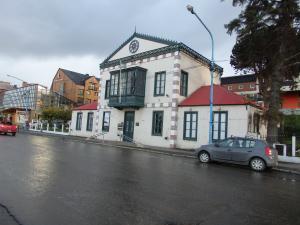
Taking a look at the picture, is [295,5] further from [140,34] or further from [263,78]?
[140,34]

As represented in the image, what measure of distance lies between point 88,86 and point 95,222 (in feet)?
219

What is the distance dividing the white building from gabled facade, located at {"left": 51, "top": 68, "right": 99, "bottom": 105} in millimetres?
40097

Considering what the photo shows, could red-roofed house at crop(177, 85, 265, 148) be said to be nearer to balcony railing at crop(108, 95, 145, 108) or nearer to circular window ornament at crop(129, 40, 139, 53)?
balcony railing at crop(108, 95, 145, 108)

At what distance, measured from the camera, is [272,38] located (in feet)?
58.3

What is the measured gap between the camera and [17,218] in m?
4.89

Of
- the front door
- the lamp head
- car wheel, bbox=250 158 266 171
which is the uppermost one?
the lamp head

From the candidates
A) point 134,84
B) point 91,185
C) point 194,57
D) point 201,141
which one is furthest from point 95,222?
point 194,57

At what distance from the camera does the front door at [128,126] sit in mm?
26688

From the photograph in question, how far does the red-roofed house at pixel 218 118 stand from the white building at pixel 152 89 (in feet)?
0.40

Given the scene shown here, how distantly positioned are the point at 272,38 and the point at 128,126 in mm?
14405

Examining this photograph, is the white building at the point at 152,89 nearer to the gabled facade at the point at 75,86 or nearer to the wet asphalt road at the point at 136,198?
the wet asphalt road at the point at 136,198

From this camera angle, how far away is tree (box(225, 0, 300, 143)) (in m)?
16.9

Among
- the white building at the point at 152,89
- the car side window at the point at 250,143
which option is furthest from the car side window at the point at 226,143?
the white building at the point at 152,89

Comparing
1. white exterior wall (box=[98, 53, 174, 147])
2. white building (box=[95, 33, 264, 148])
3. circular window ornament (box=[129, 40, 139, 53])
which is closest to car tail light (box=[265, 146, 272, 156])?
white building (box=[95, 33, 264, 148])
